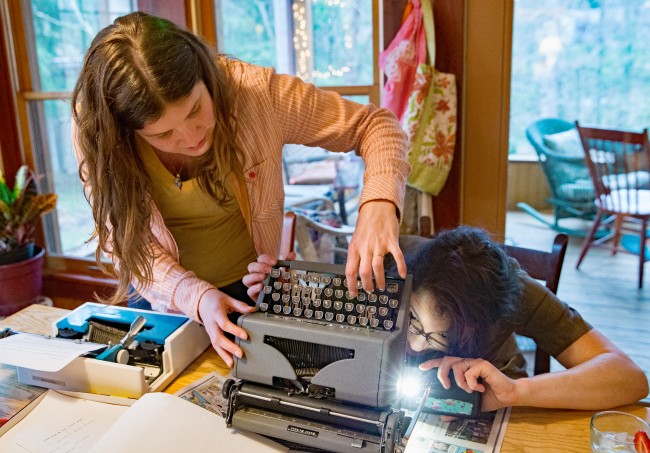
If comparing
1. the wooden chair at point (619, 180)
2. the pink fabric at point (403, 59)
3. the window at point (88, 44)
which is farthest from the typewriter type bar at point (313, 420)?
the wooden chair at point (619, 180)

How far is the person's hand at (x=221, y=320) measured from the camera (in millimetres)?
995

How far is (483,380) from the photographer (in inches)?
40.3

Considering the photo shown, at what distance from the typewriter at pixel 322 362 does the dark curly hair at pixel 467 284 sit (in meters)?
0.17

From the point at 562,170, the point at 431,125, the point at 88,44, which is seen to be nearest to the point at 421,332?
the point at 431,125

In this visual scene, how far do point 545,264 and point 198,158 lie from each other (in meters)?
0.90

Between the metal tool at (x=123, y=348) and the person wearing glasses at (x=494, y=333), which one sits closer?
the person wearing glasses at (x=494, y=333)

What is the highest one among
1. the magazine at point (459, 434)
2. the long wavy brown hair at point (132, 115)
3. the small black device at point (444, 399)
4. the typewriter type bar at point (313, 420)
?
the long wavy brown hair at point (132, 115)

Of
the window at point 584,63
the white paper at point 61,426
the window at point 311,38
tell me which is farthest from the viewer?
the window at point 584,63

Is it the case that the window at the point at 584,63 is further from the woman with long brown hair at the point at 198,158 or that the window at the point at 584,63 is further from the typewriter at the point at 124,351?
the typewriter at the point at 124,351

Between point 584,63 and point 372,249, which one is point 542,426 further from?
point 584,63

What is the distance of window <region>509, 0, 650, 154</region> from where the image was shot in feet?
8.06

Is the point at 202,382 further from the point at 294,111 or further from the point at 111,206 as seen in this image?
the point at 294,111

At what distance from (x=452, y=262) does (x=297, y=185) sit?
159 cm

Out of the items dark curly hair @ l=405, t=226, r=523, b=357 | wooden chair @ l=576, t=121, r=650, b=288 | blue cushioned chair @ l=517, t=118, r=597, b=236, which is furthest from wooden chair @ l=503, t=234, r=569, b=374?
blue cushioned chair @ l=517, t=118, r=597, b=236
